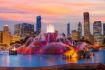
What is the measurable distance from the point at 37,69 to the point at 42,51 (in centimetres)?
4479

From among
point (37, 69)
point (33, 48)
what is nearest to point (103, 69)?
point (37, 69)

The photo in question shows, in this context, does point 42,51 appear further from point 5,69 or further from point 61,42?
point 5,69

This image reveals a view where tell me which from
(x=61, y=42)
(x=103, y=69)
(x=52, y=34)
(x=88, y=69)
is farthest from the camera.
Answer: (x=61, y=42)

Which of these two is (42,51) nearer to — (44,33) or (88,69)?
(44,33)

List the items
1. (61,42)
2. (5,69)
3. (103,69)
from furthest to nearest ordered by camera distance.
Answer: (61,42)
(5,69)
(103,69)

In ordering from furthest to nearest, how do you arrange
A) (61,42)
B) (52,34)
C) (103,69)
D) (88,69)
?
(61,42) < (52,34) < (88,69) < (103,69)

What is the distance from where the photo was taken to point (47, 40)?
2319 inches

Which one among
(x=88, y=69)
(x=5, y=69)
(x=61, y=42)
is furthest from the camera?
(x=61, y=42)

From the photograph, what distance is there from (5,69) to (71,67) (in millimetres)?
3576

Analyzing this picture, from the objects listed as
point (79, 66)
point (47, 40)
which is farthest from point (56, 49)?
point (79, 66)

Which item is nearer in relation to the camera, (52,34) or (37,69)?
(37,69)

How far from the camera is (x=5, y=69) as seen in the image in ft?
51.6

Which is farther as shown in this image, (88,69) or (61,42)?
(61,42)

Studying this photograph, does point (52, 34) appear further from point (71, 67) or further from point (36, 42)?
point (71, 67)
